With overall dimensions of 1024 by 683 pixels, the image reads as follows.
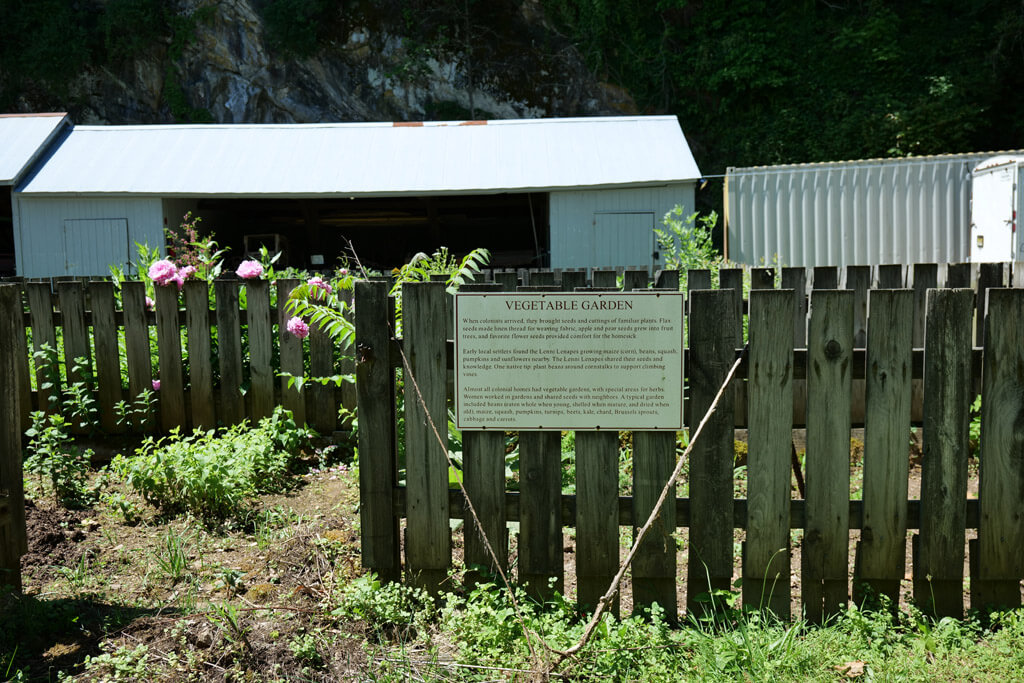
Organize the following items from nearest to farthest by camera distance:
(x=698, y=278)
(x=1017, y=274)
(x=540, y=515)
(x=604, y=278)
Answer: (x=540, y=515)
(x=698, y=278)
(x=604, y=278)
(x=1017, y=274)

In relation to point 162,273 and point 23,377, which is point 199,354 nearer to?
point 162,273

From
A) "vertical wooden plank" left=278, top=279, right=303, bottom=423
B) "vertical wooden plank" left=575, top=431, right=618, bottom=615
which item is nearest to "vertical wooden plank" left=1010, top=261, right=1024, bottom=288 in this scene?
"vertical wooden plank" left=575, top=431, right=618, bottom=615

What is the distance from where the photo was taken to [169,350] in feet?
18.9

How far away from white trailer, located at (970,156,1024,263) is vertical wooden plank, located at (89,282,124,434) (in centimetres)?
1232

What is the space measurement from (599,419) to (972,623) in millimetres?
1571

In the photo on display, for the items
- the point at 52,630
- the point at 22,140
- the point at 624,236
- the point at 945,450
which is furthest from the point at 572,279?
the point at 22,140

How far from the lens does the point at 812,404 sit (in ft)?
10.3

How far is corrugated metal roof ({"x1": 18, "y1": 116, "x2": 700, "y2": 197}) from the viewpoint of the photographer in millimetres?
16109

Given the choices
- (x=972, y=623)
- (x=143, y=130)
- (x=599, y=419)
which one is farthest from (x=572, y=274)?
(x=143, y=130)

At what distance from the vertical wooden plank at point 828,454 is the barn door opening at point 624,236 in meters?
13.1

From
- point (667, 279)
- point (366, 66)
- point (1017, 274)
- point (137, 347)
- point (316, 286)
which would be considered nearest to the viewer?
point (316, 286)

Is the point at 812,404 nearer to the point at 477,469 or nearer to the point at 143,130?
the point at 477,469

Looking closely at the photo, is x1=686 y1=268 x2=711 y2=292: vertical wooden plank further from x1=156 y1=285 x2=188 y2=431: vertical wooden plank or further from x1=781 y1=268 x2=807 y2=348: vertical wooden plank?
x1=156 y1=285 x2=188 y2=431: vertical wooden plank

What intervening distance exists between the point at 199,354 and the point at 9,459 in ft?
8.11
